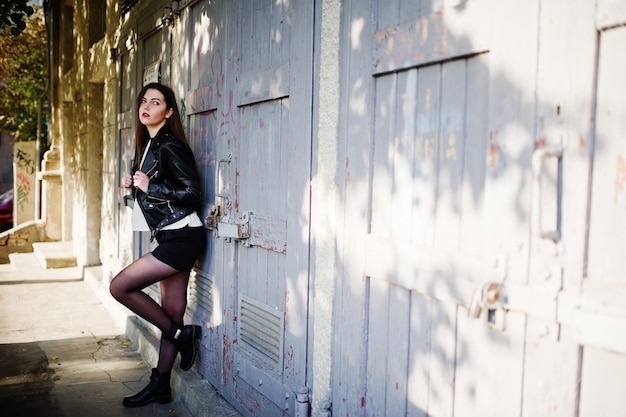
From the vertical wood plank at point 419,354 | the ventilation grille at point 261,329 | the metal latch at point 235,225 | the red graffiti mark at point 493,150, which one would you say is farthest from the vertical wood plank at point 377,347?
the metal latch at point 235,225

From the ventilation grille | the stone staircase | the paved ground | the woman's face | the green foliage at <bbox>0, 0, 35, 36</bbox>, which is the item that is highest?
the green foliage at <bbox>0, 0, 35, 36</bbox>

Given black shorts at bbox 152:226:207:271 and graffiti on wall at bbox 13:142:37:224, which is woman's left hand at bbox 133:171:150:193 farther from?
graffiti on wall at bbox 13:142:37:224

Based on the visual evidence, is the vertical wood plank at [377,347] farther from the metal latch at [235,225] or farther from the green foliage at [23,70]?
the green foliage at [23,70]

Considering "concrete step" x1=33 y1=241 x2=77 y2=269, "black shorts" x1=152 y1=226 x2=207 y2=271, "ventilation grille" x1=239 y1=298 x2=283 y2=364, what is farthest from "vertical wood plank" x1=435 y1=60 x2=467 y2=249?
"concrete step" x1=33 y1=241 x2=77 y2=269

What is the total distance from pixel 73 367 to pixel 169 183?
2.19m

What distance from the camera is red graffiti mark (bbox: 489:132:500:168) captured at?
1.80 meters

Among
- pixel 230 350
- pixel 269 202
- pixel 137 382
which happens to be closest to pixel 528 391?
pixel 269 202

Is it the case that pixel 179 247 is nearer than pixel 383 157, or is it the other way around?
pixel 383 157

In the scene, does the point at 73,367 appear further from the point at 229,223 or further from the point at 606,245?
the point at 606,245

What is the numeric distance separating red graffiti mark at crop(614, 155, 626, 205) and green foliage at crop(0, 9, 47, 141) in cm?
1603

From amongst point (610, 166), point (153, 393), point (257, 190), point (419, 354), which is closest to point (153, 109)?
point (257, 190)

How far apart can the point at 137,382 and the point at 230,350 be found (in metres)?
1.35

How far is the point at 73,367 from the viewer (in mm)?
4914

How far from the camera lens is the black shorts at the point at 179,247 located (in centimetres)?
390
